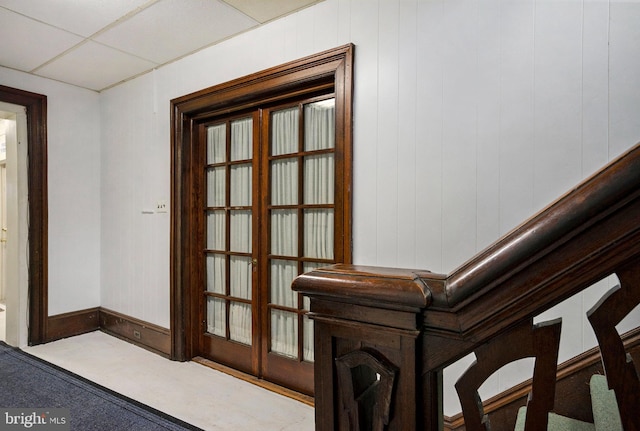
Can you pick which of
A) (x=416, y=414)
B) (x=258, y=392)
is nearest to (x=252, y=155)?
(x=258, y=392)

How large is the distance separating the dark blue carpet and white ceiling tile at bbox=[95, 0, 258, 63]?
104 inches

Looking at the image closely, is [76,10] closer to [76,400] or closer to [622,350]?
[76,400]

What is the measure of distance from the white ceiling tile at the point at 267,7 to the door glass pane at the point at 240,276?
180cm

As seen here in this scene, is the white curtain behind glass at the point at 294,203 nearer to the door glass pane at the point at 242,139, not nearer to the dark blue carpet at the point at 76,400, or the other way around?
the door glass pane at the point at 242,139

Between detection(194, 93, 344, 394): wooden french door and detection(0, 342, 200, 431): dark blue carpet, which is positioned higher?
detection(194, 93, 344, 394): wooden french door

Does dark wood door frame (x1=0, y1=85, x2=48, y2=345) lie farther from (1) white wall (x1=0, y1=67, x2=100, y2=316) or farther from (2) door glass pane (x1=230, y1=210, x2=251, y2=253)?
(2) door glass pane (x1=230, y1=210, x2=251, y2=253)

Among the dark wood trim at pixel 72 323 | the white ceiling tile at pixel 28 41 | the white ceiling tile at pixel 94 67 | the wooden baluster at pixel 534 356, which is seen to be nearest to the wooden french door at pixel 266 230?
the white ceiling tile at pixel 94 67

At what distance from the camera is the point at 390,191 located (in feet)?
6.99

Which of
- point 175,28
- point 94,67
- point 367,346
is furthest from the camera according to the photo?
point 94,67

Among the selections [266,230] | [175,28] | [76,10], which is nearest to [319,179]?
[266,230]

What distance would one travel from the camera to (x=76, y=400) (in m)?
2.50

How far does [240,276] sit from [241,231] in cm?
37

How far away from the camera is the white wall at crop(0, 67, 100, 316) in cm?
369

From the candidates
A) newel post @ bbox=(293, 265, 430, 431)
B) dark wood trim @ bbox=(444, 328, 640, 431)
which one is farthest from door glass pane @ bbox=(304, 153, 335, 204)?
newel post @ bbox=(293, 265, 430, 431)
